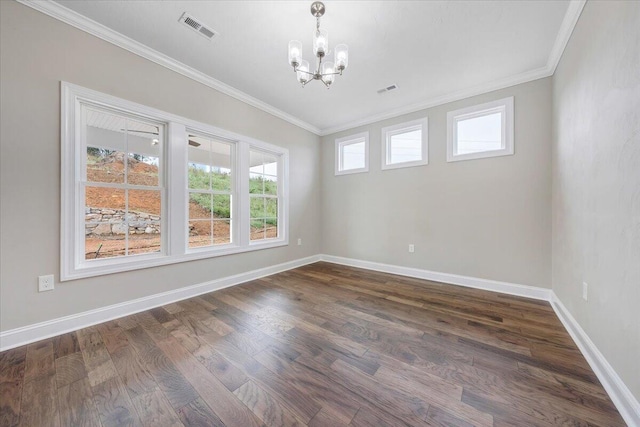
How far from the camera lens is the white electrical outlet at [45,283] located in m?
1.89

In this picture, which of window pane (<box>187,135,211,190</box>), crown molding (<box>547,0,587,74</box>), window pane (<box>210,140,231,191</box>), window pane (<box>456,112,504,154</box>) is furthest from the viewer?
window pane (<box>210,140,231,191</box>)

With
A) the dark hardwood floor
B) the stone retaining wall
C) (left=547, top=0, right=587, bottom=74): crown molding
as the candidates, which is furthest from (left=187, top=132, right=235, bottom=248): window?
(left=547, top=0, right=587, bottom=74): crown molding

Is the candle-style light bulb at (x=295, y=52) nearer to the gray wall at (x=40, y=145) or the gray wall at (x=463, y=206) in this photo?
the gray wall at (x=40, y=145)

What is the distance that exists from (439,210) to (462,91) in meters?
1.73

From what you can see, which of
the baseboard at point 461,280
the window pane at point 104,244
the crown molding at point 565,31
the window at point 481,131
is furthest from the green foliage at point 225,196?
the crown molding at point 565,31

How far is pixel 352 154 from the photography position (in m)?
4.54

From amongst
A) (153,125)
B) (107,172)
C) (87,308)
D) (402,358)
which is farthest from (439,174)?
(87,308)

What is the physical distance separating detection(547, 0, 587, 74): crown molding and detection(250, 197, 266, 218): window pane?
3.99 m

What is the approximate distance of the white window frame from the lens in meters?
2.00

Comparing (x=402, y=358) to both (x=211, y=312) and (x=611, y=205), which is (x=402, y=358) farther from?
(x=211, y=312)

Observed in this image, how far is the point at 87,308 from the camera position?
6.93ft

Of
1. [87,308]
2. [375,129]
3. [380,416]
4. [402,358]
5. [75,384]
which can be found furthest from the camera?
[375,129]

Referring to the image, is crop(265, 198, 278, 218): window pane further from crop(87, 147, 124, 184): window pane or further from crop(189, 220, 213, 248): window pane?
crop(87, 147, 124, 184): window pane

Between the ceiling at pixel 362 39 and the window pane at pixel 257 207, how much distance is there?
1.59 metres
